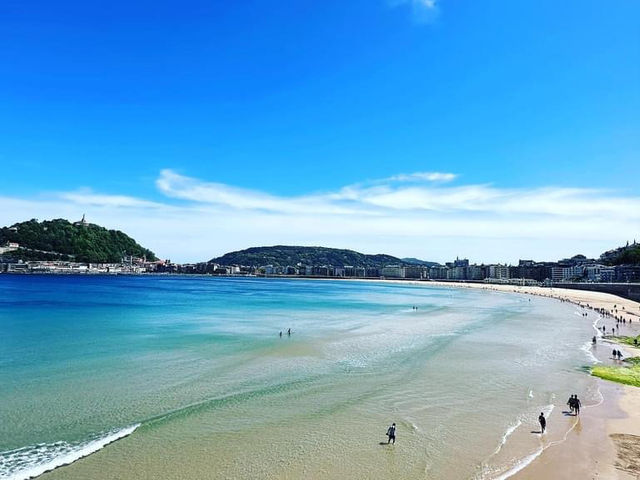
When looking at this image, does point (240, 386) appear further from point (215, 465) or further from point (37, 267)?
point (37, 267)

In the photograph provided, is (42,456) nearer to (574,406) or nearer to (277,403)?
(277,403)

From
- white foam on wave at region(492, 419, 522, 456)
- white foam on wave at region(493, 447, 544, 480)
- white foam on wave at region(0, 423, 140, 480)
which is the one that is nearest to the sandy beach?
white foam on wave at region(493, 447, 544, 480)

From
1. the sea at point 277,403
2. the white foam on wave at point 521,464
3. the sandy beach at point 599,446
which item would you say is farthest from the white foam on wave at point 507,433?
the sandy beach at point 599,446

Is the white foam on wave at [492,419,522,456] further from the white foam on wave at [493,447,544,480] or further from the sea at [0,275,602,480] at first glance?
the white foam on wave at [493,447,544,480]

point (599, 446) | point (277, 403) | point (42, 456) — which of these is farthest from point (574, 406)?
point (42, 456)

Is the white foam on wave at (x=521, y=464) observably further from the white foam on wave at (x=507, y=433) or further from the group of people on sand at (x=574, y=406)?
the group of people on sand at (x=574, y=406)

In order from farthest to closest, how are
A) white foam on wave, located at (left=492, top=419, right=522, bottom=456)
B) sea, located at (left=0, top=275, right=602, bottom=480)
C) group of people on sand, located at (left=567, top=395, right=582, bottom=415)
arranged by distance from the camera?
group of people on sand, located at (left=567, top=395, right=582, bottom=415)
white foam on wave, located at (left=492, top=419, right=522, bottom=456)
sea, located at (left=0, top=275, right=602, bottom=480)
